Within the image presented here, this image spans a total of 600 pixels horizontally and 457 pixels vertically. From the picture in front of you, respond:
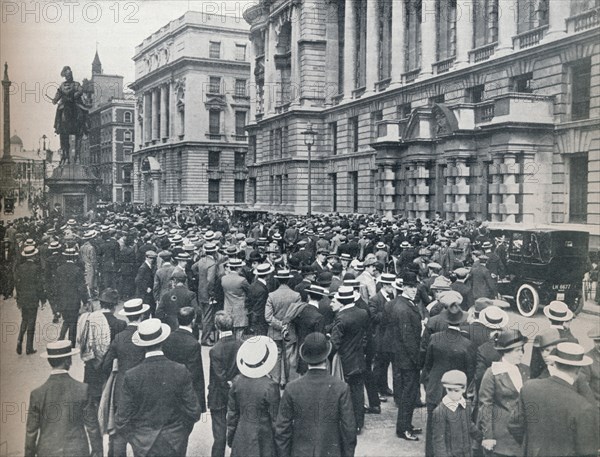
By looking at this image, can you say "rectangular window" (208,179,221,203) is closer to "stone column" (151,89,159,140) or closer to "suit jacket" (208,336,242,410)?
"stone column" (151,89,159,140)

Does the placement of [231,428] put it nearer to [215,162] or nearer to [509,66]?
[509,66]

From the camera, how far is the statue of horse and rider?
23953mm

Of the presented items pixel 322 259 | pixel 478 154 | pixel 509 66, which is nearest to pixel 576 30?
pixel 509 66

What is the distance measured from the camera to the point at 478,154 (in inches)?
1064

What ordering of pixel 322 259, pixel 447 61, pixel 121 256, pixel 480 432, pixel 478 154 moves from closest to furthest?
1. pixel 480 432
2. pixel 322 259
3. pixel 121 256
4. pixel 478 154
5. pixel 447 61

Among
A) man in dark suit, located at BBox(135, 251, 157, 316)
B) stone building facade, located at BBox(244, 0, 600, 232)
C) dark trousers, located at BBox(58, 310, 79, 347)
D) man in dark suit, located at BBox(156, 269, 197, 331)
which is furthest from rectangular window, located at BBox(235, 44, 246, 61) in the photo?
man in dark suit, located at BBox(156, 269, 197, 331)

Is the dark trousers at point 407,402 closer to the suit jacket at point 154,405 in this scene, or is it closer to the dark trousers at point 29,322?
the suit jacket at point 154,405

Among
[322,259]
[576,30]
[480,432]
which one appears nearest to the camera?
[480,432]

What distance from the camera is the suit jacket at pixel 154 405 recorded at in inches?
230

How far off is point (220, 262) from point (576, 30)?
18.0 m

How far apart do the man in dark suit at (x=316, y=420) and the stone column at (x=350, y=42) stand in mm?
39200

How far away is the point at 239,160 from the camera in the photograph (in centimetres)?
7175

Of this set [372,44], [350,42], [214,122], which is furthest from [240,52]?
[372,44]

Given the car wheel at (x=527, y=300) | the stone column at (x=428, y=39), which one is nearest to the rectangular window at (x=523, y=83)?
the stone column at (x=428, y=39)
